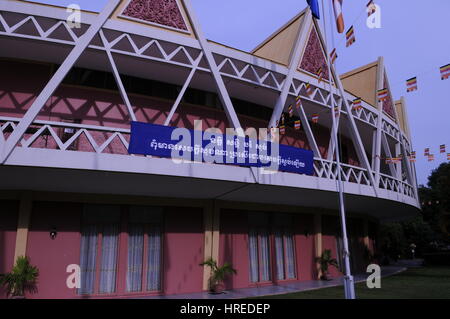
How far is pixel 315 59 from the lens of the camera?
16641 mm

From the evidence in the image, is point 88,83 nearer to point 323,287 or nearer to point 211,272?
point 211,272

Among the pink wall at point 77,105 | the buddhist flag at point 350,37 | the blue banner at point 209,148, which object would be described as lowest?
the blue banner at point 209,148

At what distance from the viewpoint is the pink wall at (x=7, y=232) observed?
11133 mm

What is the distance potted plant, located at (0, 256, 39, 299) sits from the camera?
10.3 meters

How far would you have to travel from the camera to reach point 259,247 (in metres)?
15.8

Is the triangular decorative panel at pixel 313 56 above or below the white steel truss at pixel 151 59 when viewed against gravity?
above

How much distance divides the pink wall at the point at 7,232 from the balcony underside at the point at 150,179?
2.33ft

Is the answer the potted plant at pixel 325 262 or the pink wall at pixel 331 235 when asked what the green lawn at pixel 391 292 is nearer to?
the potted plant at pixel 325 262

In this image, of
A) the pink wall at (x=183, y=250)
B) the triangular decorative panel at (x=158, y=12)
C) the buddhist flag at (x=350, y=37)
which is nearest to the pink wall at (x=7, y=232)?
the pink wall at (x=183, y=250)

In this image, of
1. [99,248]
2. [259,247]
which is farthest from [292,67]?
[99,248]

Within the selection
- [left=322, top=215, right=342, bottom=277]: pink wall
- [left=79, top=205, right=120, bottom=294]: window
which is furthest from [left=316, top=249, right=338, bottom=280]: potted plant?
[left=79, top=205, right=120, bottom=294]: window

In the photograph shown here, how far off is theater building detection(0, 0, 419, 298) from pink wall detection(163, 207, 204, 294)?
0.04 m

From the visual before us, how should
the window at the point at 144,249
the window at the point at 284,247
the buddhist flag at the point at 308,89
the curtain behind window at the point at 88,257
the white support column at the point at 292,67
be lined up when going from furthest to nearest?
the window at the point at 284,247, the buddhist flag at the point at 308,89, the white support column at the point at 292,67, the window at the point at 144,249, the curtain behind window at the point at 88,257

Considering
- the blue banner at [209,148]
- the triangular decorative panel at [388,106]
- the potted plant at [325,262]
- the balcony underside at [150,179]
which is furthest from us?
the triangular decorative panel at [388,106]
